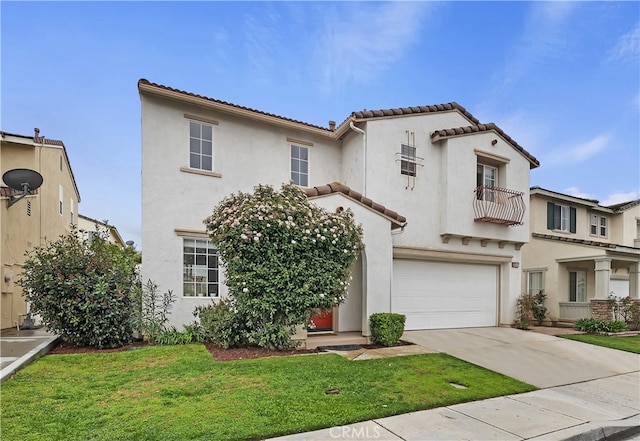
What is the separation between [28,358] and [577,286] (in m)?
19.9

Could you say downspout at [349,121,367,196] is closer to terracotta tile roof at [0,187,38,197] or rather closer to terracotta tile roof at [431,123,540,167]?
terracotta tile roof at [431,123,540,167]

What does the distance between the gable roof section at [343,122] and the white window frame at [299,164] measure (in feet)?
2.19

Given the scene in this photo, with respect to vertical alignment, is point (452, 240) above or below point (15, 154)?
below

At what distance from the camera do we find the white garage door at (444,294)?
11.6 m

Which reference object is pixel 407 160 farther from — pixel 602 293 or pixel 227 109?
pixel 602 293

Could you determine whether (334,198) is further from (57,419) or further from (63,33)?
(63,33)

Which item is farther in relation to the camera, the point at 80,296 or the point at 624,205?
the point at 624,205

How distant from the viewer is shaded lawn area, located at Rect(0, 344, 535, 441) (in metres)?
4.07

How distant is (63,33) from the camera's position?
8.95 m

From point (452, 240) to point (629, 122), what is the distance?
802 cm

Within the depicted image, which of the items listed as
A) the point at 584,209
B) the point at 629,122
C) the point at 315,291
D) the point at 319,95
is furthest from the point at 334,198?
the point at 584,209

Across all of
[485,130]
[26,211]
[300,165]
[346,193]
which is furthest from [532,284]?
[26,211]

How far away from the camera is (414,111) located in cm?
1219

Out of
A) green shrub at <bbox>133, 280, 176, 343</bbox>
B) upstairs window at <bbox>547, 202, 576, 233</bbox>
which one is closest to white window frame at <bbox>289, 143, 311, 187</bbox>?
green shrub at <bbox>133, 280, 176, 343</bbox>
